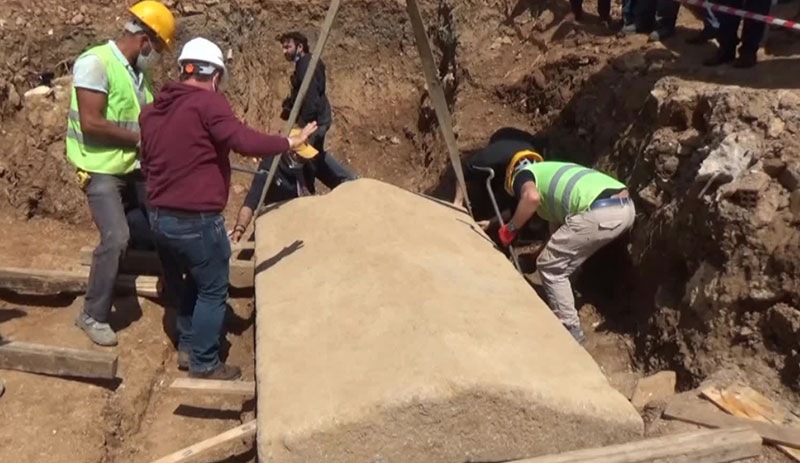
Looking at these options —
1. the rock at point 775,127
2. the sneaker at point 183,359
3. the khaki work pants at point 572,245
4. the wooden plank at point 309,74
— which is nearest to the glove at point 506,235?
the khaki work pants at point 572,245

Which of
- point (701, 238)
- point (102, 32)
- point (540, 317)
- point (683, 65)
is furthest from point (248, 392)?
point (102, 32)

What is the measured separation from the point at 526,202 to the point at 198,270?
2203mm

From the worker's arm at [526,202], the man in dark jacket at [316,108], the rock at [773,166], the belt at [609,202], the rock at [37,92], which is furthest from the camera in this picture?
the rock at [37,92]

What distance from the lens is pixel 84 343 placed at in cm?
565

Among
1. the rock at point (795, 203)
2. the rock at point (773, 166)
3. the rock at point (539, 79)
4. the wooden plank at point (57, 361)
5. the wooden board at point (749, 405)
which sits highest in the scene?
the rock at point (773, 166)

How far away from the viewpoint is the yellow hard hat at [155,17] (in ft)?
17.0

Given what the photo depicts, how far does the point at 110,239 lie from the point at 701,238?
3.61 metres

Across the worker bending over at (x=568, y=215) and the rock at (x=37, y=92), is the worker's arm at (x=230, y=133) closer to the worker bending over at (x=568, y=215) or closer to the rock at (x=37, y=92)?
the worker bending over at (x=568, y=215)

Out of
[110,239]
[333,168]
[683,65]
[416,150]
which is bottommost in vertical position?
[416,150]

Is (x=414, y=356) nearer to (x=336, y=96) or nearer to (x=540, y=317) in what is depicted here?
(x=540, y=317)

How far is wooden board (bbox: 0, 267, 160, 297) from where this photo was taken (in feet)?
20.1

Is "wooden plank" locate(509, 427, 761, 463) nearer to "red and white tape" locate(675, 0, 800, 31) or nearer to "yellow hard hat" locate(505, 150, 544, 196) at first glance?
"yellow hard hat" locate(505, 150, 544, 196)

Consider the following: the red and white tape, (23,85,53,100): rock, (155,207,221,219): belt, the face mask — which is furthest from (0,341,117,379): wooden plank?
the red and white tape

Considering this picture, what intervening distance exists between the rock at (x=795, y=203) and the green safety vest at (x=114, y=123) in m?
3.89
